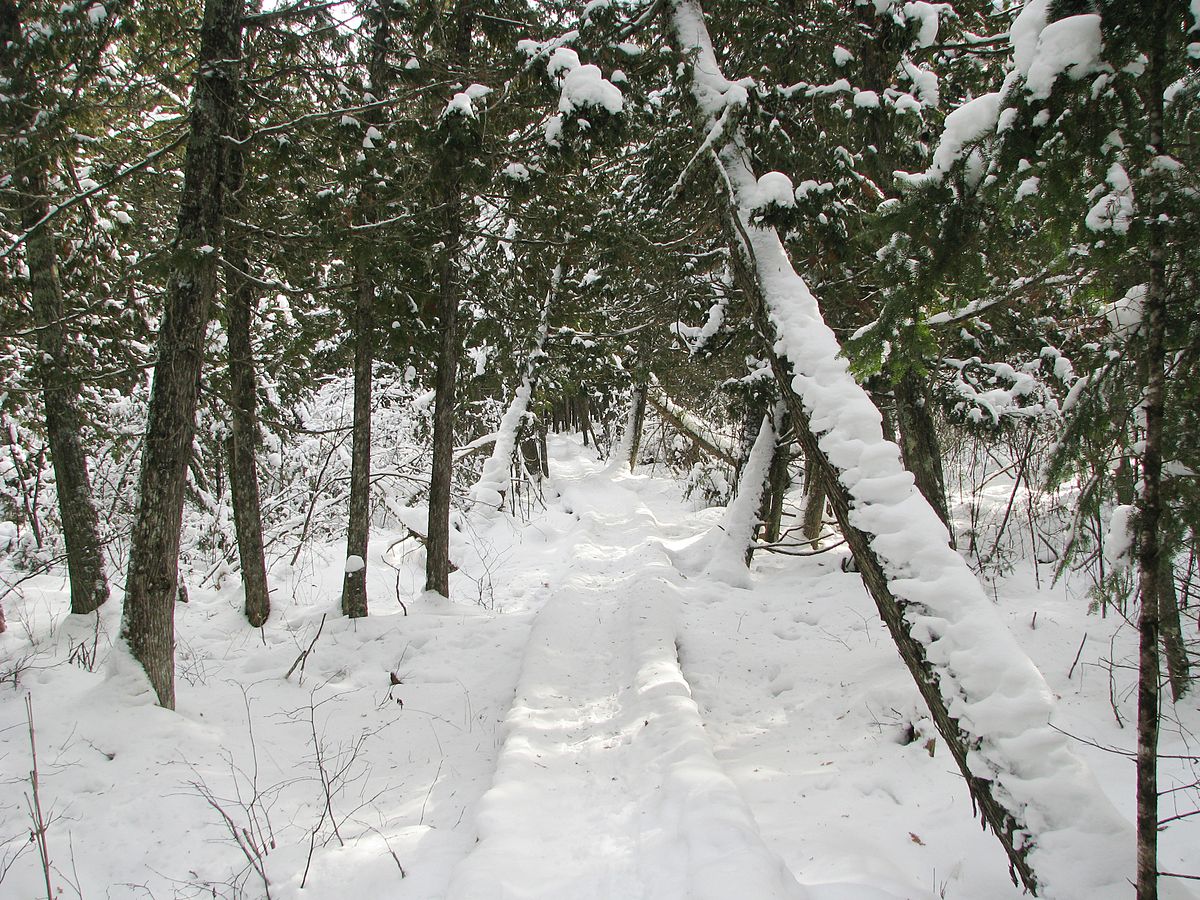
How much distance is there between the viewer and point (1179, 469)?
243 cm

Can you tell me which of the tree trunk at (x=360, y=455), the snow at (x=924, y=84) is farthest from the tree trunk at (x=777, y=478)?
the tree trunk at (x=360, y=455)

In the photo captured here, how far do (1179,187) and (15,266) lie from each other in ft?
31.5

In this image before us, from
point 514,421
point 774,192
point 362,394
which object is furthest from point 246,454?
point 774,192

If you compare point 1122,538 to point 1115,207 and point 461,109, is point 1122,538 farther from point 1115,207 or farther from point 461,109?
point 461,109

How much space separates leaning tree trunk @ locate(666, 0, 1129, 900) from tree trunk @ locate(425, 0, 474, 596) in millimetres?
3666

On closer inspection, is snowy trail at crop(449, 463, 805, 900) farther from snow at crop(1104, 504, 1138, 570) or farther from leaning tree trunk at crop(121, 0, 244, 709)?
leaning tree trunk at crop(121, 0, 244, 709)

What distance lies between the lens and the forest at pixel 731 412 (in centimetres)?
254

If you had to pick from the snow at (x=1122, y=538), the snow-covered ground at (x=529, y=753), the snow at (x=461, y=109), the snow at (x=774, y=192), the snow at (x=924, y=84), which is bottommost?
the snow-covered ground at (x=529, y=753)

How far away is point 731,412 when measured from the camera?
10.1 metres

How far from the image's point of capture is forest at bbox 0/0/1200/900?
100 inches

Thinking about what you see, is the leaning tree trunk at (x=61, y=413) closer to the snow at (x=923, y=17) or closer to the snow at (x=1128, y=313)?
the snow at (x=923, y=17)

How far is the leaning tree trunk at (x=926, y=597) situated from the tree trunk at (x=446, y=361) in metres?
3.67

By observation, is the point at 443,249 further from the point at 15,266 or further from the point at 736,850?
the point at 736,850

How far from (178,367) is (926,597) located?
5.67 m
